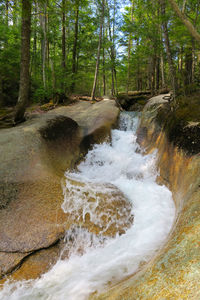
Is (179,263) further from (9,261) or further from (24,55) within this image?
(24,55)

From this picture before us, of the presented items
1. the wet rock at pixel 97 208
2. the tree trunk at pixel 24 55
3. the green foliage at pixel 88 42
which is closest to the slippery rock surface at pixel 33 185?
the wet rock at pixel 97 208

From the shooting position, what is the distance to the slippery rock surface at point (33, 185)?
3426 mm

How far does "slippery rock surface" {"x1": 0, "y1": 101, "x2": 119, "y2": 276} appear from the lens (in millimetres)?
3426

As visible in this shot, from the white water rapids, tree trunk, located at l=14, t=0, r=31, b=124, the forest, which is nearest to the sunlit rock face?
the white water rapids

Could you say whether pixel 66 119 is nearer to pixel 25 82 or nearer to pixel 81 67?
pixel 25 82

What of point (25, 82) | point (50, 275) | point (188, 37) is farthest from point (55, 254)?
point (188, 37)

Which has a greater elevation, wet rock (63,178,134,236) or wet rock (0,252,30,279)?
wet rock (63,178,134,236)

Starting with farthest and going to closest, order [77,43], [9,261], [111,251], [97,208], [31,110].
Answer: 1. [77,43]
2. [31,110]
3. [97,208]
4. [111,251]
5. [9,261]

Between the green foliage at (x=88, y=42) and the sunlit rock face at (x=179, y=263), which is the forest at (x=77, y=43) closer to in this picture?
the green foliage at (x=88, y=42)

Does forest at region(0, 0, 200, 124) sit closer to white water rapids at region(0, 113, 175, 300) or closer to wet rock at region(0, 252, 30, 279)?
white water rapids at region(0, 113, 175, 300)

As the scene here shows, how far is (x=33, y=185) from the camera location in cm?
421

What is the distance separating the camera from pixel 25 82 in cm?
686

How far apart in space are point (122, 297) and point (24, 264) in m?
2.25

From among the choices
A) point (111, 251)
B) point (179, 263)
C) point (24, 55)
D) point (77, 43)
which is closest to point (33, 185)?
point (111, 251)
